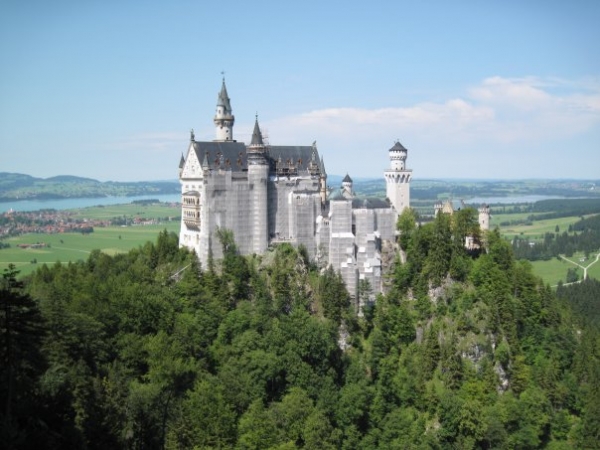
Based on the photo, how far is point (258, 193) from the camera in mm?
74312

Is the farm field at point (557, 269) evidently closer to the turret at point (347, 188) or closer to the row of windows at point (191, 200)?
the turret at point (347, 188)

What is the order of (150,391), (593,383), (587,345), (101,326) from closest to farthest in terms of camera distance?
(150,391), (101,326), (593,383), (587,345)

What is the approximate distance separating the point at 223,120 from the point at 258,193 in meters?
13.7

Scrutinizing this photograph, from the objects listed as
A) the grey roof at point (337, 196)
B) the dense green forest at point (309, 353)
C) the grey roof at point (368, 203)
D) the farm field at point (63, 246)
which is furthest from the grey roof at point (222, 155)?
the farm field at point (63, 246)

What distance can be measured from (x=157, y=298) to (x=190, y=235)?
597 inches

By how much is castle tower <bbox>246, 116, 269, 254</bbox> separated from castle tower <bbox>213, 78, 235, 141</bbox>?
32.8 feet

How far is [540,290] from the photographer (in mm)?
77312

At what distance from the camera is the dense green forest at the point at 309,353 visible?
5019 cm

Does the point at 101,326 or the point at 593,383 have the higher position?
the point at 101,326

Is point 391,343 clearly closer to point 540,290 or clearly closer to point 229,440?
point 540,290

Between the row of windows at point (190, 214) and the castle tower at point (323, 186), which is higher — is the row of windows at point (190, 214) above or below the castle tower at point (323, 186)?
below

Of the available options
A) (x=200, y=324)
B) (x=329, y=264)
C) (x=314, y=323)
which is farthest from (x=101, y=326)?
(x=329, y=264)

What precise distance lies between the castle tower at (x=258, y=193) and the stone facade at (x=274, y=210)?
0.01m

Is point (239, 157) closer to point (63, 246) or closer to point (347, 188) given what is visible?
point (347, 188)
